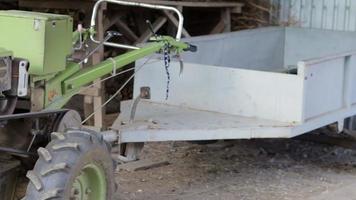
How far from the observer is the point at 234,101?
6066 millimetres

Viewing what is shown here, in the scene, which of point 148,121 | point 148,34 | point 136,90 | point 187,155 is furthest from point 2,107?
point 148,34

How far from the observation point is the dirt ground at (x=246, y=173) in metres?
6.25

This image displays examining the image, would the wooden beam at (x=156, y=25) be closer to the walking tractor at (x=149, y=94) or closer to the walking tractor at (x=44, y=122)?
the walking tractor at (x=149, y=94)

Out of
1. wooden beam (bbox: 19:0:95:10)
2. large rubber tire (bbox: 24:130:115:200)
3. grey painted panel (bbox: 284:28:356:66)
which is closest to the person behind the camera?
large rubber tire (bbox: 24:130:115:200)

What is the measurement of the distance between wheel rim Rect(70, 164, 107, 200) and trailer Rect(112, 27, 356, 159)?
3.17 feet

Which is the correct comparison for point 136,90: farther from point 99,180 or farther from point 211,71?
point 99,180

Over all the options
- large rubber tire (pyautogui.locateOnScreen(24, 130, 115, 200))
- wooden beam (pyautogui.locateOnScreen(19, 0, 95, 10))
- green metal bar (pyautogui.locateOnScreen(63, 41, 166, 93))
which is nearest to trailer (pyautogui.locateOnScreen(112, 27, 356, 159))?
green metal bar (pyautogui.locateOnScreen(63, 41, 166, 93))

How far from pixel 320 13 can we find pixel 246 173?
3.49m

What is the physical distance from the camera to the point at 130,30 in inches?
372

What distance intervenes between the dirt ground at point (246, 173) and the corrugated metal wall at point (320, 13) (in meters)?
1.97

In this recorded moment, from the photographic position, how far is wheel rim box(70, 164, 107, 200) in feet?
14.2

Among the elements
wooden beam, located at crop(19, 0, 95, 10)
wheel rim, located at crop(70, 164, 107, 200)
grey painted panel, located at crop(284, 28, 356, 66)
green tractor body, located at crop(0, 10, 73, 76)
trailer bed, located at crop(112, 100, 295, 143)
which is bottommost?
wheel rim, located at crop(70, 164, 107, 200)

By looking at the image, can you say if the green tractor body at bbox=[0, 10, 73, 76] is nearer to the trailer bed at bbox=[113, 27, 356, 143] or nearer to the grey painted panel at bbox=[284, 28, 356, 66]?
the trailer bed at bbox=[113, 27, 356, 143]

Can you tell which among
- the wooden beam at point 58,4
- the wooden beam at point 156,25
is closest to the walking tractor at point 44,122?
the wooden beam at point 58,4
